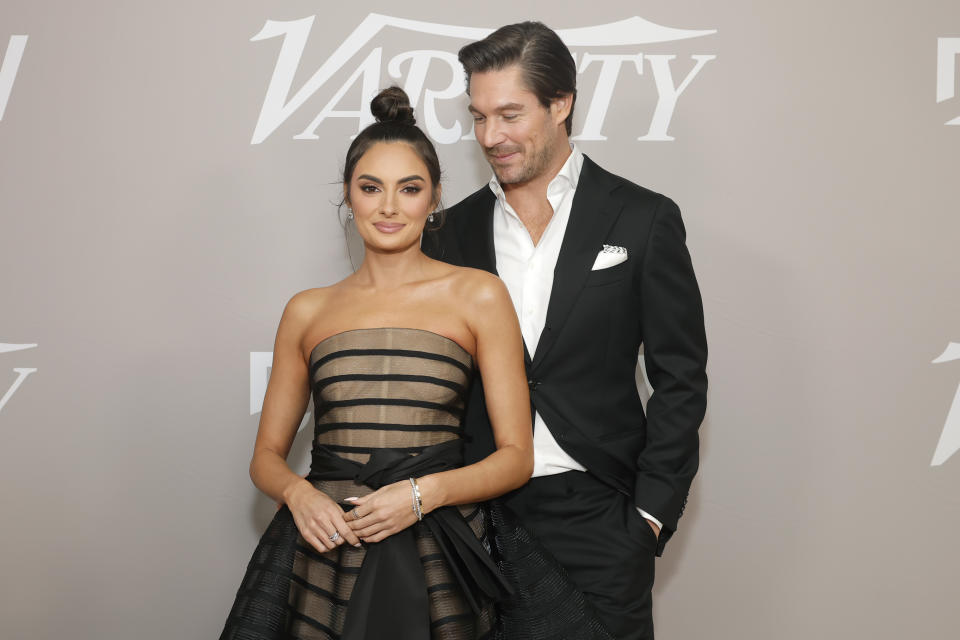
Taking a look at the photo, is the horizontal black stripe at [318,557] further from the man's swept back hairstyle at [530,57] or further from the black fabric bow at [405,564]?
the man's swept back hairstyle at [530,57]

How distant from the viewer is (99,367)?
273 cm

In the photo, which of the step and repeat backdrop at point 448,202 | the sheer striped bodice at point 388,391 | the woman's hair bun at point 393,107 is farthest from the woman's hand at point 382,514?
the step and repeat backdrop at point 448,202

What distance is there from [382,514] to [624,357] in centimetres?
73

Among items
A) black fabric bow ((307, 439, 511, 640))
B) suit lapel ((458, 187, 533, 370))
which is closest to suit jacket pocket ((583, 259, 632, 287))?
suit lapel ((458, 187, 533, 370))

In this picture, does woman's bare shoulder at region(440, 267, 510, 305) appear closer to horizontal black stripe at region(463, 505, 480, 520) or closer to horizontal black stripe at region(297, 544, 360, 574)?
horizontal black stripe at region(463, 505, 480, 520)

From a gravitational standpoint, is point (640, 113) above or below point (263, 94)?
above

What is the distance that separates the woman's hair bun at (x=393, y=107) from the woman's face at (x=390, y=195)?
11cm

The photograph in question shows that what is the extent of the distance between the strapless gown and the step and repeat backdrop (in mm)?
1051

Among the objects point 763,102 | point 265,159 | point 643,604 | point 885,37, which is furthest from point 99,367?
point 885,37

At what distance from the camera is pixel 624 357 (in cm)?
203

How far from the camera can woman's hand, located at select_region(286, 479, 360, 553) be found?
157cm

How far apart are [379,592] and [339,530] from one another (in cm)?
13

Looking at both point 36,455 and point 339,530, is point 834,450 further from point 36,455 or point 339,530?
point 36,455

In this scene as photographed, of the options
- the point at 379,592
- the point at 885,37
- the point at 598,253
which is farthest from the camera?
the point at 885,37
